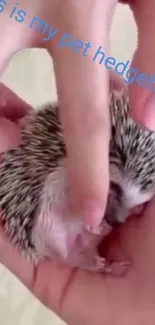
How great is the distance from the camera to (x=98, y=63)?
60cm

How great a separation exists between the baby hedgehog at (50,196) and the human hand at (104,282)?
19 millimetres

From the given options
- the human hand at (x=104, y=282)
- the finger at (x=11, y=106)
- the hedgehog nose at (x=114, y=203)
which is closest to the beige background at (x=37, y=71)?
the finger at (x=11, y=106)

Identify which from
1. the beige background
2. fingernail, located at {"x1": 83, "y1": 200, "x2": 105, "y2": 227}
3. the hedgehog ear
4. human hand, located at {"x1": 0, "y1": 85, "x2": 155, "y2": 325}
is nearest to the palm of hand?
human hand, located at {"x1": 0, "y1": 85, "x2": 155, "y2": 325}

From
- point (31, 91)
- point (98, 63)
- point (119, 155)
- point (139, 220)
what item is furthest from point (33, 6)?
point (31, 91)

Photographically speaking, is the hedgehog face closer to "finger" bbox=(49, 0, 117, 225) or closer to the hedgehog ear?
the hedgehog ear

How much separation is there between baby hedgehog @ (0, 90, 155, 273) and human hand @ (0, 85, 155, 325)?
2 centimetres

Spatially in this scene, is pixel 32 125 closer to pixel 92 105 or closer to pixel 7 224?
pixel 7 224

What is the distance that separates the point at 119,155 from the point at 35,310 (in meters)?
0.74

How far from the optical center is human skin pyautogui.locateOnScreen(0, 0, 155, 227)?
1.96 feet

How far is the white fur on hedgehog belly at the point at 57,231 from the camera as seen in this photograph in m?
1.00

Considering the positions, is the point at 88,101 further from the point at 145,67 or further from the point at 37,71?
the point at 37,71

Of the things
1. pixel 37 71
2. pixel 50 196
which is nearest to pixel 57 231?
pixel 50 196

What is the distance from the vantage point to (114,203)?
38.9 inches
